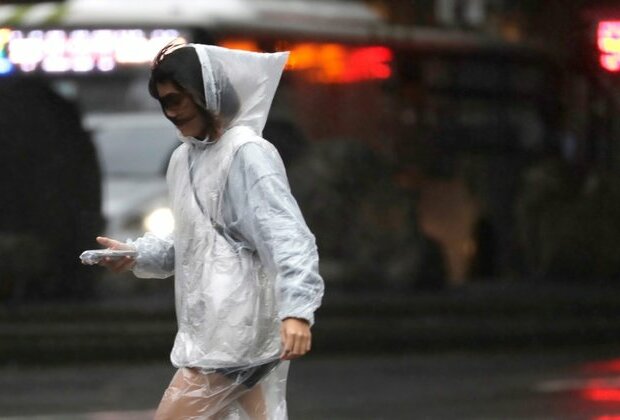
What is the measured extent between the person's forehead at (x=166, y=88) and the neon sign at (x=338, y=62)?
769cm

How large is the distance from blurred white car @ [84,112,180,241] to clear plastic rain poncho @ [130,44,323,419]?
7.27 m

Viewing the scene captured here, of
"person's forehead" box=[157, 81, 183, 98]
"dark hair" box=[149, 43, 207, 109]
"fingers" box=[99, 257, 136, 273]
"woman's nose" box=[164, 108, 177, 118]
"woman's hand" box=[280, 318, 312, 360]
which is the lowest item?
"woman's hand" box=[280, 318, 312, 360]

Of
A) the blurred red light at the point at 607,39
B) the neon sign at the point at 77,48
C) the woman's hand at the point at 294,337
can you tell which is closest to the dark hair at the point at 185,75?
the woman's hand at the point at 294,337

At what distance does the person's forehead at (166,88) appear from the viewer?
434 centimetres

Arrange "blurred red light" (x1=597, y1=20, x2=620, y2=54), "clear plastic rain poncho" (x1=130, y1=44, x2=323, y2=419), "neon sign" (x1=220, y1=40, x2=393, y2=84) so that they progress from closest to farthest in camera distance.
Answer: "clear plastic rain poncho" (x1=130, y1=44, x2=323, y2=419) → "neon sign" (x1=220, y1=40, x2=393, y2=84) → "blurred red light" (x1=597, y1=20, x2=620, y2=54)

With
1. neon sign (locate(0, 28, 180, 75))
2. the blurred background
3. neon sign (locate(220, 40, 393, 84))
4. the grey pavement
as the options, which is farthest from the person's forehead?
neon sign (locate(220, 40, 393, 84))

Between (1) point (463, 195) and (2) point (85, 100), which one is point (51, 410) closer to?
(2) point (85, 100)

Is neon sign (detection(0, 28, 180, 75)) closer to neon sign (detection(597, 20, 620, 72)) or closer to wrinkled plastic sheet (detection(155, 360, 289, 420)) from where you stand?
neon sign (detection(597, 20, 620, 72))

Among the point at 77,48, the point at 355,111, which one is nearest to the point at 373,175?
the point at 355,111

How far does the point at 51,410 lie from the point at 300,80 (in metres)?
4.10

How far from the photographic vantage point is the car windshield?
11844 mm

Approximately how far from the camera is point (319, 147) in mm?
12312

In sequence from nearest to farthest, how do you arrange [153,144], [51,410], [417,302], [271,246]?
[271,246] → [51,410] → [153,144] → [417,302]

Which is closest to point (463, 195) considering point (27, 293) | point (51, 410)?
point (27, 293)
